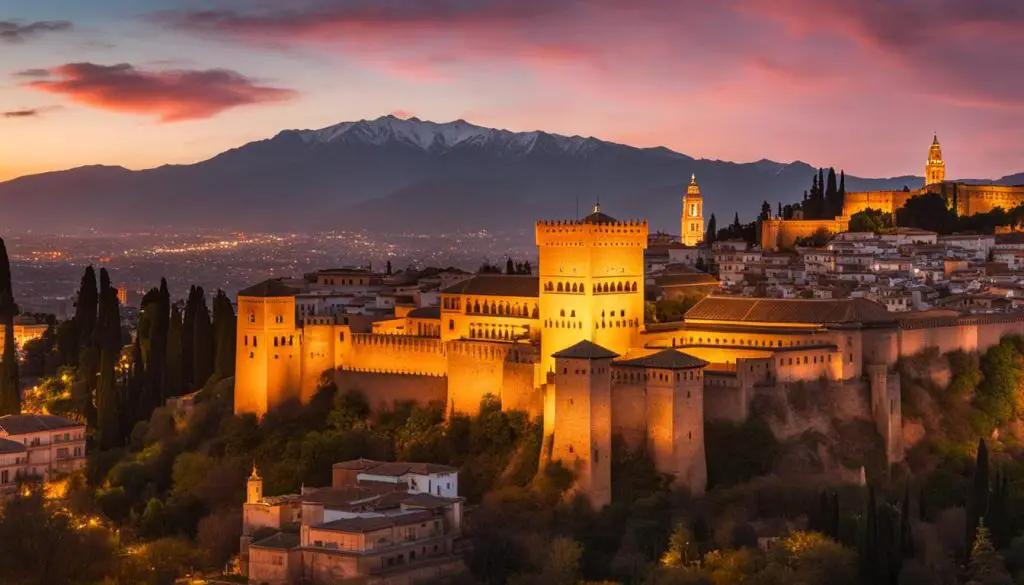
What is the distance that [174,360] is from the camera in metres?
65.4

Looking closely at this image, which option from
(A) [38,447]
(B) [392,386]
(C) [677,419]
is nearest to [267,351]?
(B) [392,386]

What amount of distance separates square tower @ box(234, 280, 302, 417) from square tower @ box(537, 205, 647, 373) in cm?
895

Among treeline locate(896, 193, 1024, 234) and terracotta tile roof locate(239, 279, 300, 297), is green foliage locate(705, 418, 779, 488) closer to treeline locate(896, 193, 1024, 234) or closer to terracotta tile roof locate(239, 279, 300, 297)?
terracotta tile roof locate(239, 279, 300, 297)

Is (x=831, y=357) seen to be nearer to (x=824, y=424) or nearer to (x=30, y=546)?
(x=824, y=424)

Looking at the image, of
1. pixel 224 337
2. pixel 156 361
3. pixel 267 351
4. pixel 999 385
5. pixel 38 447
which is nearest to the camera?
pixel 999 385

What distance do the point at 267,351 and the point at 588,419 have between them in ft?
47.2

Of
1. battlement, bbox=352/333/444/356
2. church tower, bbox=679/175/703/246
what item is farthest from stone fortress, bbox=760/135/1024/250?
battlement, bbox=352/333/444/356

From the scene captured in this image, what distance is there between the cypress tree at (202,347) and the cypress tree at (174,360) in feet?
1.76

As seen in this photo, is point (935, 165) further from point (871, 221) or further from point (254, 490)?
point (254, 490)

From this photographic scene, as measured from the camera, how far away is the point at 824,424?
49.1 metres

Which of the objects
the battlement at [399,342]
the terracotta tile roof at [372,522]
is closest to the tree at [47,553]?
the terracotta tile roof at [372,522]

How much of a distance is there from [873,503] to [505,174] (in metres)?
154

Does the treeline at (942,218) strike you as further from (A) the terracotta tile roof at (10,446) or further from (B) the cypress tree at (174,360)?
(A) the terracotta tile roof at (10,446)

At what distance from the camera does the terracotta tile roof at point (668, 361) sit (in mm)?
46281
